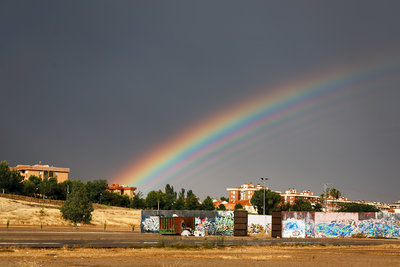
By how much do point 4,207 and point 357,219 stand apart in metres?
74.0

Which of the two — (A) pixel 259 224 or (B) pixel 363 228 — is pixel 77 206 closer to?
(A) pixel 259 224

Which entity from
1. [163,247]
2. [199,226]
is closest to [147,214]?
[199,226]

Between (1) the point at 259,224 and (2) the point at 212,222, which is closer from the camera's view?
(2) the point at 212,222

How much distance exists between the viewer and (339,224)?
58.3 meters

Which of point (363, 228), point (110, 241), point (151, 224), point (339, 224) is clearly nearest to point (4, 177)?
point (151, 224)

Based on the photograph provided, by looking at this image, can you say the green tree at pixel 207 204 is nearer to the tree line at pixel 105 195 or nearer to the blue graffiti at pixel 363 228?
the tree line at pixel 105 195

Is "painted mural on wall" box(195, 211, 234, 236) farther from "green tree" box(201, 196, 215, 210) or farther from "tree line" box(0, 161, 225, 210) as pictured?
"green tree" box(201, 196, 215, 210)

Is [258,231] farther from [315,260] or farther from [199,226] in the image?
[315,260]

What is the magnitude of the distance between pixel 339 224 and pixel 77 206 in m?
49.9

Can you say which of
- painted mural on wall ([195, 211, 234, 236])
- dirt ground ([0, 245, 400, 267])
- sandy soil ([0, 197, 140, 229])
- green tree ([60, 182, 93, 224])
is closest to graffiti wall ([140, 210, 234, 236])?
painted mural on wall ([195, 211, 234, 236])

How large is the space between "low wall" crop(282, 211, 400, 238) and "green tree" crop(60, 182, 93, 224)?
4297cm

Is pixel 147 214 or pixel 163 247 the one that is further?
pixel 147 214

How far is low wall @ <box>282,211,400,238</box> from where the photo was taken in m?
57.2

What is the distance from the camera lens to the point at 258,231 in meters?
66.0
